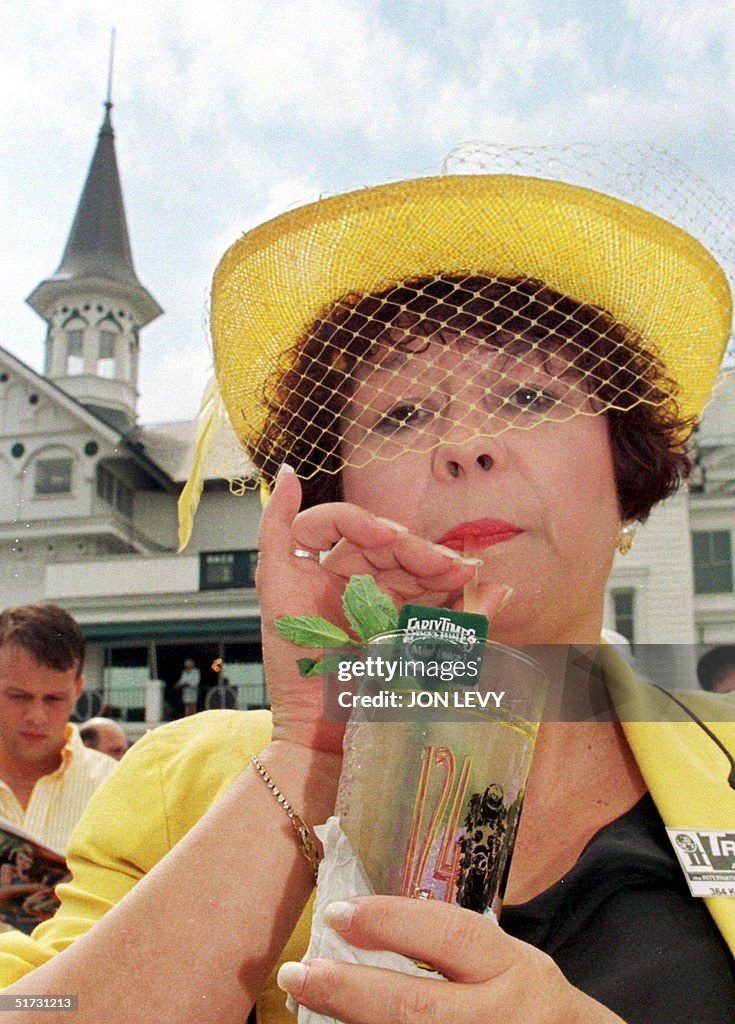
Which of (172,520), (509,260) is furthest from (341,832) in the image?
(172,520)

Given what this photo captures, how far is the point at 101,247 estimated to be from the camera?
2.09m

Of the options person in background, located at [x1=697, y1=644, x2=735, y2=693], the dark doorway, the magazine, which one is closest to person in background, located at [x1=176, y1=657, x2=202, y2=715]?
the dark doorway

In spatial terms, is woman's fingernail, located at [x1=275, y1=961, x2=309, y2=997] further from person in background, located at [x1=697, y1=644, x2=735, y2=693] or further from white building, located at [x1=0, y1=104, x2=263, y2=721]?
person in background, located at [x1=697, y1=644, x2=735, y2=693]

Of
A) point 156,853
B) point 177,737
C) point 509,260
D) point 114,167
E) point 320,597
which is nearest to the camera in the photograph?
point 320,597

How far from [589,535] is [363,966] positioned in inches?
21.4

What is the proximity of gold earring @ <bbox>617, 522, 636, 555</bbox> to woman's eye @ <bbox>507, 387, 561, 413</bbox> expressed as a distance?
19 centimetres

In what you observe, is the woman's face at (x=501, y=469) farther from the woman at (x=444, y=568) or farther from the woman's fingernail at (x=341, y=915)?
the woman's fingernail at (x=341, y=915)

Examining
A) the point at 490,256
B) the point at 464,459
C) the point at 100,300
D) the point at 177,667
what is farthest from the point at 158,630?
the point at 464,459

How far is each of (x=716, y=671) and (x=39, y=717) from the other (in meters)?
1.33

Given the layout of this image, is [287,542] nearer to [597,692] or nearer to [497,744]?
[497,744]

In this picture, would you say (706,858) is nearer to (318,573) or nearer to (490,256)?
(318,573)

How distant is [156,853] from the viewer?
867 millimetres

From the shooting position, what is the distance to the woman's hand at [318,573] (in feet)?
2.33

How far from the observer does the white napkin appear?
490mm
